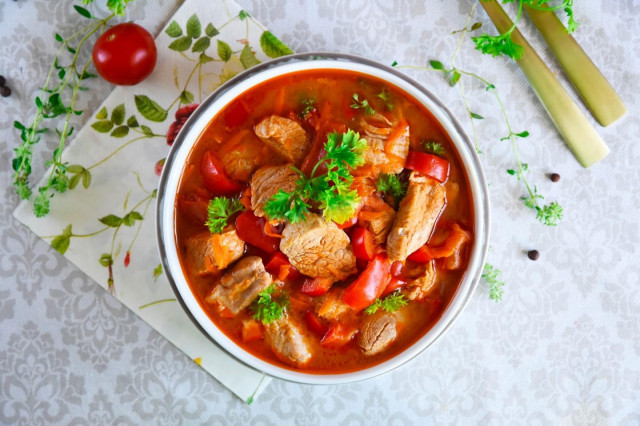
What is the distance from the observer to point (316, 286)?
2402mm

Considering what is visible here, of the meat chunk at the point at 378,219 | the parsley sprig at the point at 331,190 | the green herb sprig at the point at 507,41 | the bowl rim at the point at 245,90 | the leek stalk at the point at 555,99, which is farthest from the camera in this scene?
the leek stalk at the point at 555,99

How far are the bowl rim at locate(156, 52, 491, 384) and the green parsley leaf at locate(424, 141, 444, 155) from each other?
2.8 inches

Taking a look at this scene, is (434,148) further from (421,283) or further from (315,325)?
(315,325)

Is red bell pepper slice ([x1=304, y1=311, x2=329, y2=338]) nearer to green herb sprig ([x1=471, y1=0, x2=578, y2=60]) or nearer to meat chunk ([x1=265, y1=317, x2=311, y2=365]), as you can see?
meat chunk ([x1=265, y1=317, x2=311, y2=365])

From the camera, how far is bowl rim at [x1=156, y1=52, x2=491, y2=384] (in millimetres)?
2256

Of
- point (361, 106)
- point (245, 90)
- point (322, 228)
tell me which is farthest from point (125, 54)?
point (322, 228)

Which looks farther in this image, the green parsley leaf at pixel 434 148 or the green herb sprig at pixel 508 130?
the green herb sprig at pixel 508 130

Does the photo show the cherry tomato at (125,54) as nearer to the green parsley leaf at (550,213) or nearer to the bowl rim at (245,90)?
the bowl rim at (245,90)

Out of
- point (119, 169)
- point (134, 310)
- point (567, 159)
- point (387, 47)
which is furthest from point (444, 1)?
point (134, 310)

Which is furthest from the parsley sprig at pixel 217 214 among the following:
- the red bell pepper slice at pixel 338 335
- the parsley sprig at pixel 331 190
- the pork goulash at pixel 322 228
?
the red bell pepper slice at pixel 338 335

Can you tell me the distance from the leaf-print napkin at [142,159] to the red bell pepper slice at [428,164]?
85cm

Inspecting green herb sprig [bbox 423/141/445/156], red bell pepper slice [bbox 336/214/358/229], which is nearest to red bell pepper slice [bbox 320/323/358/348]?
red bell pepper slice [bbox 336/214/358/229]

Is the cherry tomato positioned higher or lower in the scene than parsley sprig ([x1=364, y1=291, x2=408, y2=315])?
higher

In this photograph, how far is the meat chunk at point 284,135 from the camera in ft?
7.50
